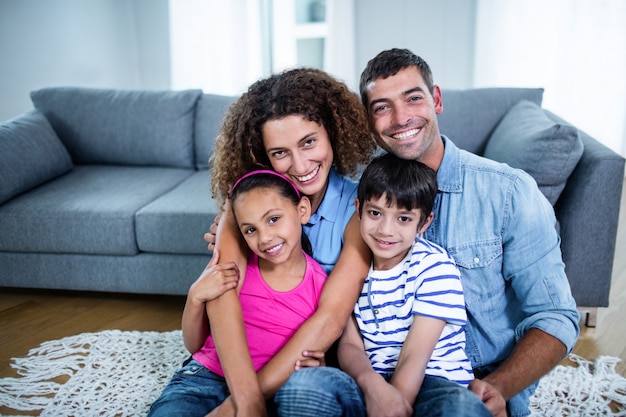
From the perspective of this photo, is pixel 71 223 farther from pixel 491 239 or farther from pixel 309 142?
pixel 491 239

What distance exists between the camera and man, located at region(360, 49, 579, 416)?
129 centimetres

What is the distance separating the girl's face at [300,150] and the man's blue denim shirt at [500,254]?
12.0 inches

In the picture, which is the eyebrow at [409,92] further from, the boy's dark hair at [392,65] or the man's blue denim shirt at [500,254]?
the man's blue denim shirt at [500,254]

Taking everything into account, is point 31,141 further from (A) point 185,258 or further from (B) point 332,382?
(B) point 332,382

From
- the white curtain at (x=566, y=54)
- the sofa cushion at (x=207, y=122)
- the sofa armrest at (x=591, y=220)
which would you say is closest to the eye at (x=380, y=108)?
the sofa armrest at (x=591, y=220)

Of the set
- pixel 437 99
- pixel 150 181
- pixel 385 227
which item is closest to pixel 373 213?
pixel 385 227

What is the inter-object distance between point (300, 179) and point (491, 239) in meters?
0.50

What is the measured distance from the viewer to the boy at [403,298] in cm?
121

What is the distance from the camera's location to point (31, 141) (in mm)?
2707

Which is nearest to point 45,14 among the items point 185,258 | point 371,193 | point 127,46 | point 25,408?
point 127,46

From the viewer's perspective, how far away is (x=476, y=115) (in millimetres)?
2652

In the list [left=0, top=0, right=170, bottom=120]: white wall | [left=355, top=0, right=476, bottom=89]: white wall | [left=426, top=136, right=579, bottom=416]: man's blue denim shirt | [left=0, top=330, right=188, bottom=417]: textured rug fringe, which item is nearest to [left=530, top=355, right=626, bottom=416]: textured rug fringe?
[left=426, top=136, right=579, bottom=416]: man's blue denim shirt

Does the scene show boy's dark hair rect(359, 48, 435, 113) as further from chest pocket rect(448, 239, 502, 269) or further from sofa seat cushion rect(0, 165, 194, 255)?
sofa seat cushion rect(0, 165, 194, 255)

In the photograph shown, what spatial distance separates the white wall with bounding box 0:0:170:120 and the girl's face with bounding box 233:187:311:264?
2.92 meters
